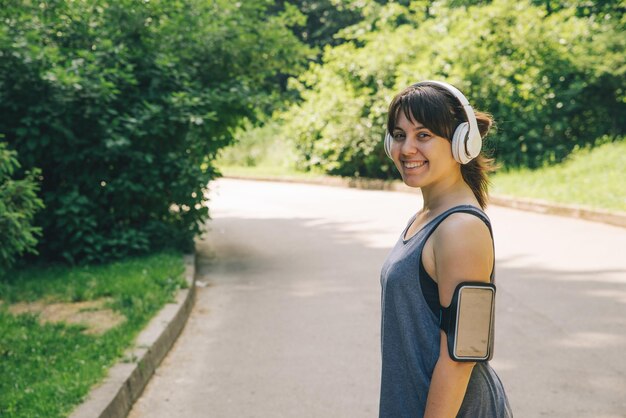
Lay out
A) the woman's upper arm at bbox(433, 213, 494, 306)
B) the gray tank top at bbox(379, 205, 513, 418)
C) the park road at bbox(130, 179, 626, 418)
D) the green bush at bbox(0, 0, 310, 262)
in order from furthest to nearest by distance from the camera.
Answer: the green bush at bbox(0, 0, 310, 262) < the park road at bbox(130, 179, 626, 418) < the gray tank top at bbox(379, 205, 513, 418) < the woman's upper arm at bbox(433, 213, 494, 306)

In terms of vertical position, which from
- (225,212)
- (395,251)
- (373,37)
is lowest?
(225,212)

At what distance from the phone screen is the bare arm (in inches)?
1.6

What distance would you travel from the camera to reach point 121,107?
9352mm

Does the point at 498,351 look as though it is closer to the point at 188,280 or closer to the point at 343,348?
the point at 343,348

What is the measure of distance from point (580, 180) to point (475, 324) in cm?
1500

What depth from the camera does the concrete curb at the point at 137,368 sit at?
4.44 m

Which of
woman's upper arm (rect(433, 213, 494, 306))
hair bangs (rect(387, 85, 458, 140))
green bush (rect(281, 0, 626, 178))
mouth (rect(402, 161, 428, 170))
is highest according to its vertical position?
green bush (rect(281, 0, 626, 178))

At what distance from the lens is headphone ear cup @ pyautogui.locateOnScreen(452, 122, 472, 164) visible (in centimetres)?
211

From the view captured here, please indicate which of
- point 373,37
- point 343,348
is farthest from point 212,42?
point 373,37

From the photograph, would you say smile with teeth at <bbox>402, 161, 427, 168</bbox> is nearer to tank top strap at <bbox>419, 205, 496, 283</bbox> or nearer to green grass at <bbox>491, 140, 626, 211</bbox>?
tank top strap at <bbox>419, 205, 496, 283</bbox>

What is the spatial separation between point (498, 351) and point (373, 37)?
19698mm

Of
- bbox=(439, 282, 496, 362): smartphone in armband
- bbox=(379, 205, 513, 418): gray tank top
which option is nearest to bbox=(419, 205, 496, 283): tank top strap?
bbox=(379, 205, 513, 418): gray tank top

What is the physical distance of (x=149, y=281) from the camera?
774 cm

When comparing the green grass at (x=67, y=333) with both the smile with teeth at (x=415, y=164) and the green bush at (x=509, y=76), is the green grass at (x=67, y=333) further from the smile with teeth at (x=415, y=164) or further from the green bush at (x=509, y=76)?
the green bush at (x=509, y=76)
